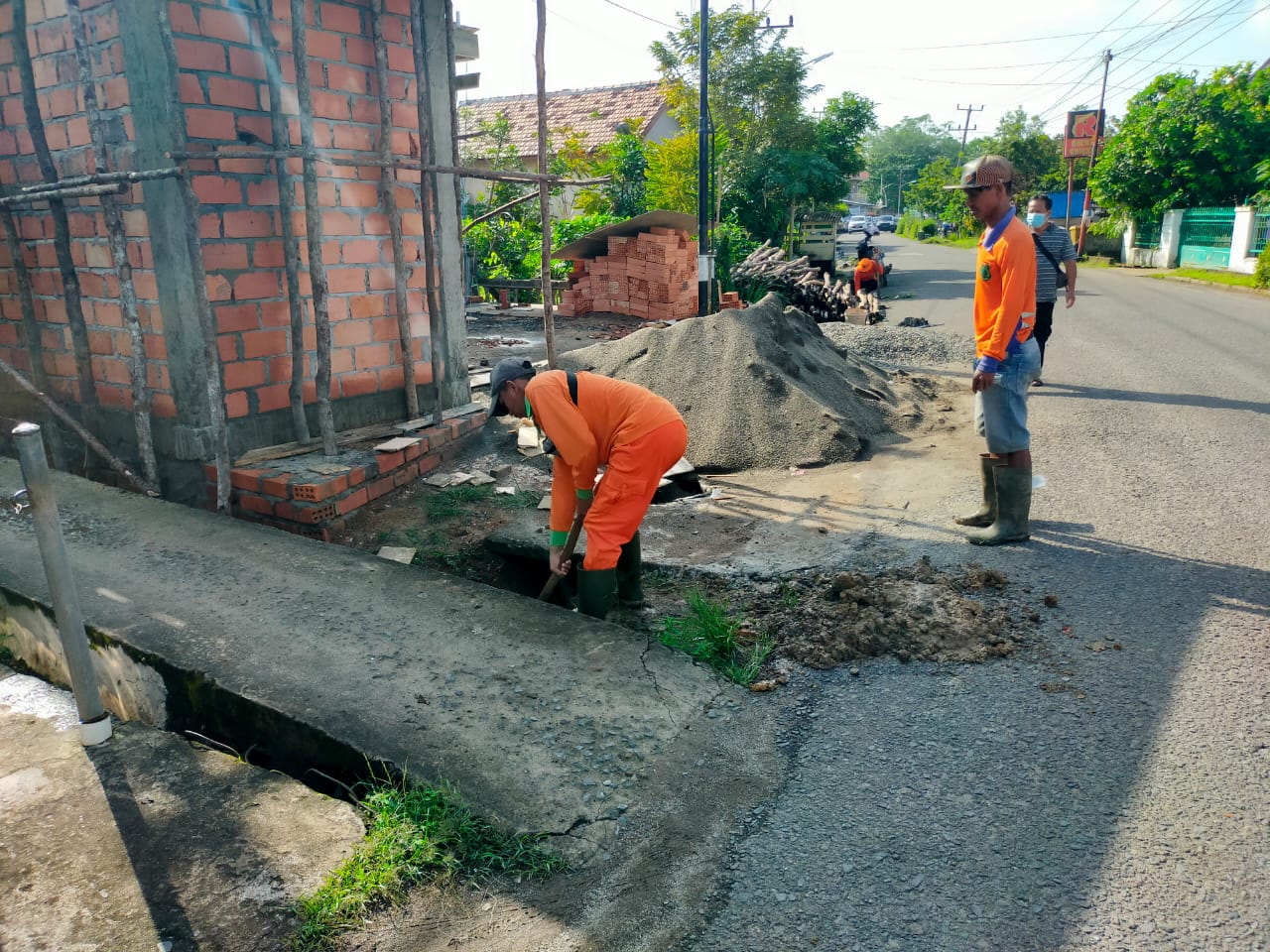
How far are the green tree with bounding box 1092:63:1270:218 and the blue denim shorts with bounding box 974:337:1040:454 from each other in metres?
Answer: 25.8

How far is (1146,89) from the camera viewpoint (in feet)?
88.7

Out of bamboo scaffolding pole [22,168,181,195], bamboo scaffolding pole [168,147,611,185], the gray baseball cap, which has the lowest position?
the gray baseball cap

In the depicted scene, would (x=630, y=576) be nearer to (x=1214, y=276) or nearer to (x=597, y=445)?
(x=597, y=445)

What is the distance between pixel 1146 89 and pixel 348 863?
32.8 metres

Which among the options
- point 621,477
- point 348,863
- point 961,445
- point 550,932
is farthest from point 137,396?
point 961,445

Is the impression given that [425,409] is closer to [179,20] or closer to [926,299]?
[179,20]

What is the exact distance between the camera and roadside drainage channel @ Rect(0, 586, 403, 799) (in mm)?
2742

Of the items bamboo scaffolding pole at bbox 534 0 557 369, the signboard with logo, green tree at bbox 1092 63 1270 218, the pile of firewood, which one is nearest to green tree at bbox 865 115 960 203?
the signboard with logo

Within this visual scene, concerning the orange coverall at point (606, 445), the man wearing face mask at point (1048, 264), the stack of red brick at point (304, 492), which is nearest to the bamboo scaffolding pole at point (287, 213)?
the stack of red brick at point (304, 492)

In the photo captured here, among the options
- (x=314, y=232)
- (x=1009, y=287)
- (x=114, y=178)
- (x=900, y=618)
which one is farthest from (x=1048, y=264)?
(x=114, y=178)

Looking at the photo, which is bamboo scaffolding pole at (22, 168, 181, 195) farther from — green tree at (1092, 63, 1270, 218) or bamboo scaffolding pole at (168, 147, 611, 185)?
green tree at (1092, 63, 1270, 218)

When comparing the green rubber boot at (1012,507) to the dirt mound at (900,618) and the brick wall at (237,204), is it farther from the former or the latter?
the brick wall at (237,204)

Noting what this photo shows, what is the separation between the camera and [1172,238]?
25.8 metres

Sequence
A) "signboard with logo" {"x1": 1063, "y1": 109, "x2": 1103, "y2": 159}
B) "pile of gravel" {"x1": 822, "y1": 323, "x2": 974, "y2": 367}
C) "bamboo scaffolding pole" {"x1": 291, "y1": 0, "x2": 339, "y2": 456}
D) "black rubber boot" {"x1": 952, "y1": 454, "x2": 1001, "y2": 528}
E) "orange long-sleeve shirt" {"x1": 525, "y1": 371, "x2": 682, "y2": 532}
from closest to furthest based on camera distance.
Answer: "orange long-sleeve shirt" {"x1": 525, "y1": 371, "x2": 682, "y2": 532}, "bamboo scaffolding pole" {"x1": 291, "y1": 0, "x2": 339, "y2": 456}, "black rubber boot" {"x1": 952, "y1": 454, "x2": 1001, "y2": 528}, "pile of gravel" {"x1": 822, "y1": 323, "x2": 974, "y2": 367}, "signboard with logo" {"x1": 1063, "y1": 109, "x2": 1103, "y2": 159}
